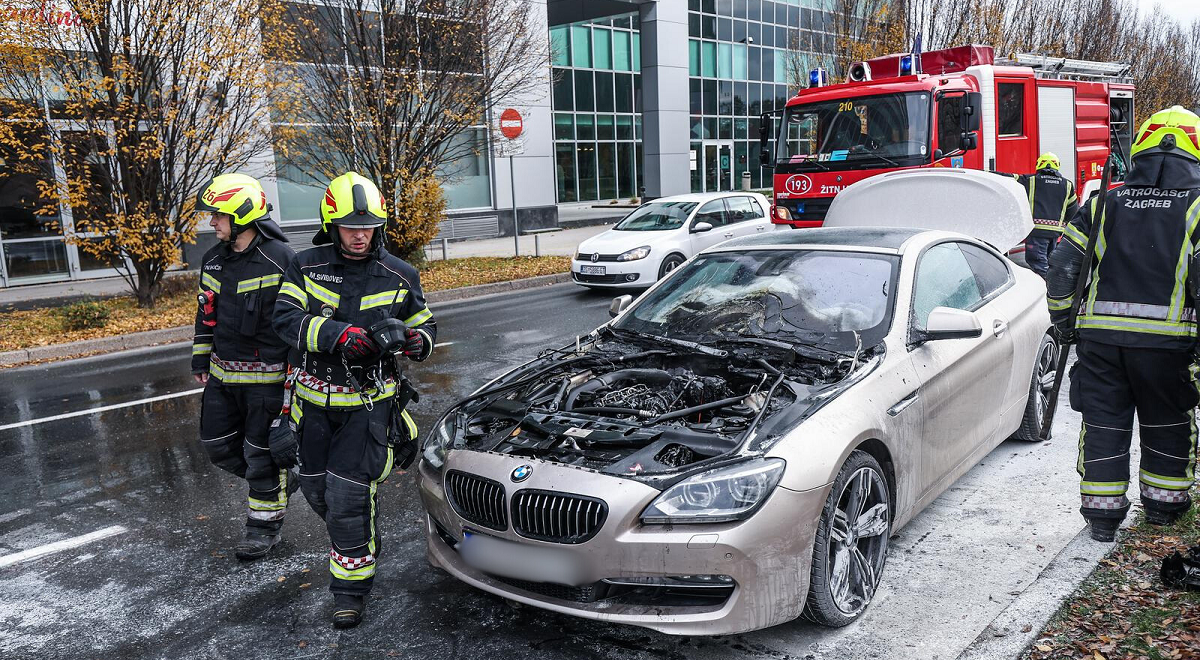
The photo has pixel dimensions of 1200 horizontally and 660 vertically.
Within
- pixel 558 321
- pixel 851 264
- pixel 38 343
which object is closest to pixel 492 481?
pixel 851 264

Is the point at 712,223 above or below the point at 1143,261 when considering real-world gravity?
below

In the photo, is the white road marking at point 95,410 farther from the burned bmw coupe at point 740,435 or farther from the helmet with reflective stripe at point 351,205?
the helmet with reflective stripe at point 351,205

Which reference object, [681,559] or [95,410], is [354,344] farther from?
[95,410]

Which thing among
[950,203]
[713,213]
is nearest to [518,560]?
[950,203]

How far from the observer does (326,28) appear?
15523 mm

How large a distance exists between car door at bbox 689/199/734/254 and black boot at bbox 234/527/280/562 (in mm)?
10405

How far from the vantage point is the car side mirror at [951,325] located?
4246 millimetres

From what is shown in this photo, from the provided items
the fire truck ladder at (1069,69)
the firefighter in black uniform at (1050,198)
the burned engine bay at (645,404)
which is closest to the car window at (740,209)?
the fire truck ladder at (1069,69)

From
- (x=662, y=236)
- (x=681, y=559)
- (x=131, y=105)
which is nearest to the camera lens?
(x=681, y=559)

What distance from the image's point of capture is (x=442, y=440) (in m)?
4.07

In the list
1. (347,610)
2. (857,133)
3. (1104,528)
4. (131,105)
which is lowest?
(347,610)

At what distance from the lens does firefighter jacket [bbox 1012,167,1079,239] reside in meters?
→ 9.73

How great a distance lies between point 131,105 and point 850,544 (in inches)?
459

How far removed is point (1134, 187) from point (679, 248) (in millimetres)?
10280
